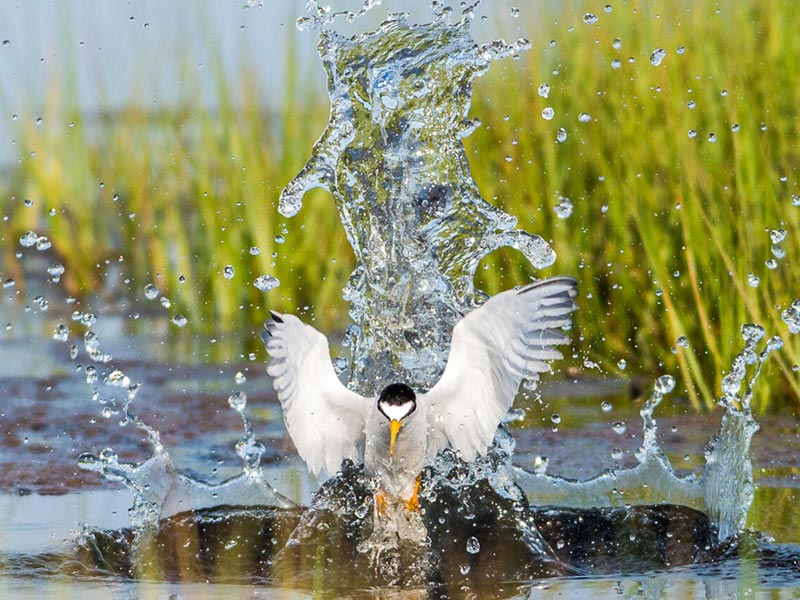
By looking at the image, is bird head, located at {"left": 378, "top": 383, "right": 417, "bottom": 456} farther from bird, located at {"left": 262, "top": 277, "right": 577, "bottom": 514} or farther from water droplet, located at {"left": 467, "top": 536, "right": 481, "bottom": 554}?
water droplet, located at {"left": 467, "top": 536, "right": 481, "bottom": 554}

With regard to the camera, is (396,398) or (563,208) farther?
(563,208)

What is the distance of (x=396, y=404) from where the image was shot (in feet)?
15.6

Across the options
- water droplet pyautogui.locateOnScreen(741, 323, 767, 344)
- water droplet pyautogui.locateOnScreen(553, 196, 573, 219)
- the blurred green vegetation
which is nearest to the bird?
water droplet pyautogui.locateOnScreen(741, 323, 767, 344)

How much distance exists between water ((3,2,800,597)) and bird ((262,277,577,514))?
0.16 m

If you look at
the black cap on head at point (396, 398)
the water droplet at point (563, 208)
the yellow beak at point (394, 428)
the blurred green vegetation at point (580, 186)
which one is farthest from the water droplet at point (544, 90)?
the yellow beak at point (394, 428)

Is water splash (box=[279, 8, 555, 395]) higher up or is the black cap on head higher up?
water splash (box=[279, 8, 555, 395])

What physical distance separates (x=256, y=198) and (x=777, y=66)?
2.83 meters

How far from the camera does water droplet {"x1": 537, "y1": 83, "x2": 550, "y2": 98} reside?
6598 millimetres

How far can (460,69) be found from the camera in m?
6.00

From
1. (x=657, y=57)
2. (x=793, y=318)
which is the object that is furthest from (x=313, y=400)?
(x=657, y=57)

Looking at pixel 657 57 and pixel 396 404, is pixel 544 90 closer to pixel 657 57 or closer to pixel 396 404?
pixel 657 57

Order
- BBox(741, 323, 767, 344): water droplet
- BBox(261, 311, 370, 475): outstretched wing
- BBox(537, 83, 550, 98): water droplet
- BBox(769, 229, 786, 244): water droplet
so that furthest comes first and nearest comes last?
BBox(537, 83, 550, 98): water droplet → BBox(769, 229, 786, 244): water droplet → BBox(741, 323, 767, 344): water droplet → BBox(261, 311, 370, 475): outstretched wing

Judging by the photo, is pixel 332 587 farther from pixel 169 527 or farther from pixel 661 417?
pixel 661 417

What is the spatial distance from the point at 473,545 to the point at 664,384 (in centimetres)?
136
